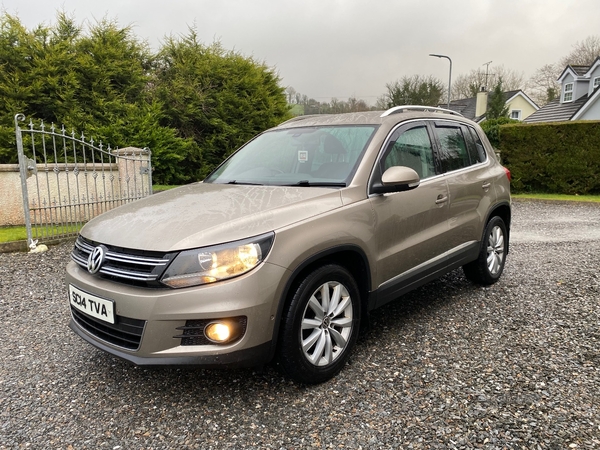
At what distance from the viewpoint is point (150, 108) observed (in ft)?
38.2

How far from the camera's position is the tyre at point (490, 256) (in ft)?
14.8

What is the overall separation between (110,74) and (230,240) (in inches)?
411

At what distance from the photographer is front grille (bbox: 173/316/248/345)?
2.35 meters

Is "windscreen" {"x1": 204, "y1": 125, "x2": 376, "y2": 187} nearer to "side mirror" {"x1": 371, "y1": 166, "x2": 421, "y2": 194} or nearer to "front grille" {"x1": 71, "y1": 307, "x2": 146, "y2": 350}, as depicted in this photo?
"side mirror" {"x1": 371, "y1": 166, "x2": 421, "y2": 194}

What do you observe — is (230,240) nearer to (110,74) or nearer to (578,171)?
(110,74)

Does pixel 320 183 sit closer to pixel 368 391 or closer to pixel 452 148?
pixel 368 391

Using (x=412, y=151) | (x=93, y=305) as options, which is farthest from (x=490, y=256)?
(x=93, y=305)

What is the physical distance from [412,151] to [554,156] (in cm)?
1287

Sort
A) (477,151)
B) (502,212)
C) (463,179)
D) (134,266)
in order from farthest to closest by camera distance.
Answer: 1. (502,212)
2. (477,151)
3. (463,179)
4. (134,266)

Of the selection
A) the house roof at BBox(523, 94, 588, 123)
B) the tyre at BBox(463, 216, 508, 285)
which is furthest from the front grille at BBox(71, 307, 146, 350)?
the house roof at BBox(523, 94, 588, 123)

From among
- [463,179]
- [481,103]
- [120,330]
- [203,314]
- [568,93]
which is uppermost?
[481,103]

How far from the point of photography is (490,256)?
471 cm

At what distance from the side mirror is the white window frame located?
2911 centimetres

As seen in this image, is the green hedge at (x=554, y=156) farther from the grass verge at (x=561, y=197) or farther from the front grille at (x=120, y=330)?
the front grille at (x=120, y=330)
